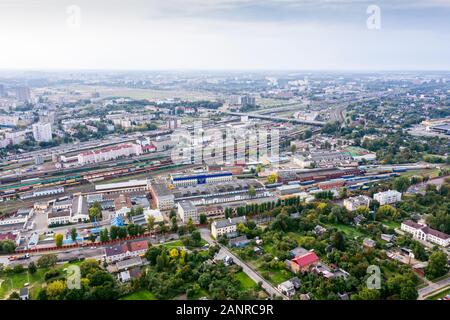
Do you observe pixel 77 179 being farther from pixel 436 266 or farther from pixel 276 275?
pixel 436 266

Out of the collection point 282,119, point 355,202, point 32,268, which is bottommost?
point 32,268

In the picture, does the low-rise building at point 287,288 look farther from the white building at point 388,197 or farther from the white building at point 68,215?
the white building at point 68,215

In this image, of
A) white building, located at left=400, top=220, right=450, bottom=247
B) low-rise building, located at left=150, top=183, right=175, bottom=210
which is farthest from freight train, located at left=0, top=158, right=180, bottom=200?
white building, located at left=400, top=220, right=450, bottom=247

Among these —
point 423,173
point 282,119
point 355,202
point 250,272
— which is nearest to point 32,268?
point 250,272

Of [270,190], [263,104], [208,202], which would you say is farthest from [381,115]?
[208,202]

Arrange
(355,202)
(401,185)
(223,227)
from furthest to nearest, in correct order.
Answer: (401,185) → (355,202) → (223,227)

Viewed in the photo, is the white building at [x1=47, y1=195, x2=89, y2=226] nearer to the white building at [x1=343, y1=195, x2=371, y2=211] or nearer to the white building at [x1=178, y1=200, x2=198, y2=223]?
the white building at [x1=178, y1=200, x2=198, y2=223]
